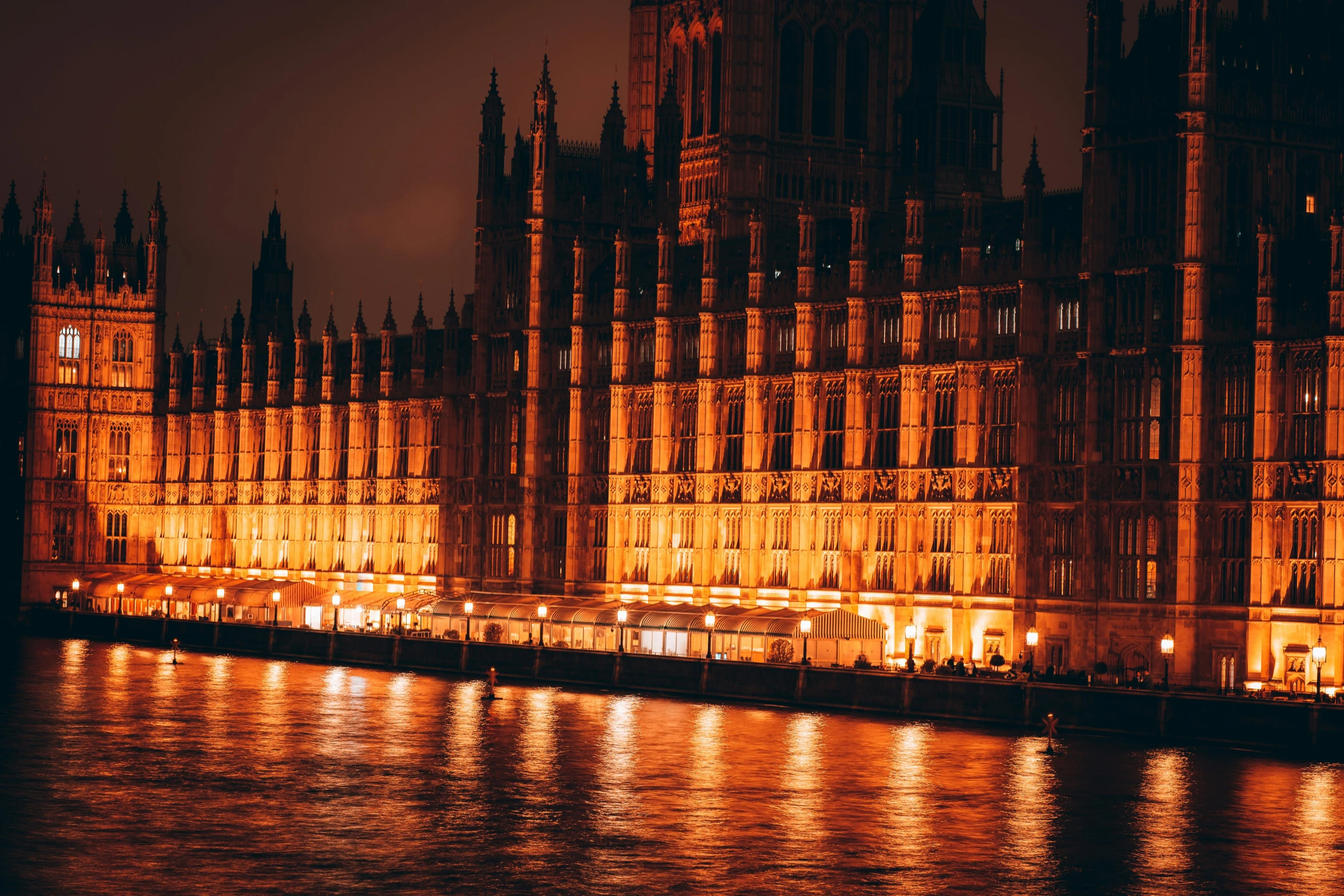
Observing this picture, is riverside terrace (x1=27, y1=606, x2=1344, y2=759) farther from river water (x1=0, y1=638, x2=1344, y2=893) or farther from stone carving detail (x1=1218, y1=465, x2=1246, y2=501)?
stone carving detail (x1=1218, y1=465, x2=1246, y2=501)

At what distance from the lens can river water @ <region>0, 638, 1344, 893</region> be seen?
199ft

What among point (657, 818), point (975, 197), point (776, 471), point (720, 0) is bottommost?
point (657, 818)

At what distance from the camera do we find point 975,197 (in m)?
108

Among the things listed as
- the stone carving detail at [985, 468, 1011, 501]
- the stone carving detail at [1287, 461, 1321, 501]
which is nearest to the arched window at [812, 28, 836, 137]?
the stone carving detail at [985, 468, 1011, 501]

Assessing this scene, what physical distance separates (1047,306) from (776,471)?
19522mm

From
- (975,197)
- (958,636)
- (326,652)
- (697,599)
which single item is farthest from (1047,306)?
(326,652)

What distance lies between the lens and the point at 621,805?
73250mm

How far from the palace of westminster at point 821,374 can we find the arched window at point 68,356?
26cm

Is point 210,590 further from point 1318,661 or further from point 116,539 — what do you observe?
point 1318,661

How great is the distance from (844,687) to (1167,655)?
46.5 feet

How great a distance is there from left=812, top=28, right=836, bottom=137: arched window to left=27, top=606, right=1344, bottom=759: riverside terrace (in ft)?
133

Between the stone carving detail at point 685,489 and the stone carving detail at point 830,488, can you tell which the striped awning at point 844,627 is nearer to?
the stone carving detail at point 830,488

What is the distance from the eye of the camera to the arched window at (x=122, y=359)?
180 m

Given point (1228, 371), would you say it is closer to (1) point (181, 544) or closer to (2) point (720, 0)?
(2) point (720, 0)
